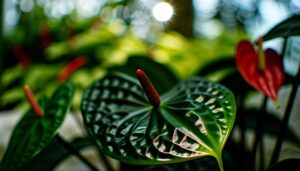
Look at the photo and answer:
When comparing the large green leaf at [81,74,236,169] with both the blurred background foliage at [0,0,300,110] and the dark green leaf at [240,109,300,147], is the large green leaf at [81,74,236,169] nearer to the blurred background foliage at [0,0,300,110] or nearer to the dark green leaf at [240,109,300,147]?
the dark green leaf at [240,109,300,147]

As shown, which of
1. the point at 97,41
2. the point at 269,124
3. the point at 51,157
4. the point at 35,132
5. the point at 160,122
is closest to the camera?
the point at 160,122

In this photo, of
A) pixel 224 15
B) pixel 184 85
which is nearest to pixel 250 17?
pixel 224 15

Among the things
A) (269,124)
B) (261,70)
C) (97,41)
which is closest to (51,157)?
(261,70)

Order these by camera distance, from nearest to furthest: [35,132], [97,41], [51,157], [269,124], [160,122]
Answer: [160,122] → [35,132] → [51,157] → [269,124] → [97,41]

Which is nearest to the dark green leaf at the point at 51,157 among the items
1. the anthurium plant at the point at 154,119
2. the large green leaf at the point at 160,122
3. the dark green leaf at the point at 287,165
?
the anthurium plant at the point at 154,119

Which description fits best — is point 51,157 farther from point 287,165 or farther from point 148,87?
point 287,165

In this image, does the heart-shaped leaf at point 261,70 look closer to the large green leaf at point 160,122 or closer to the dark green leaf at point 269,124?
the large green leaf at point 160,122

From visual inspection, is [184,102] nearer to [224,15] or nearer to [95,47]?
Result: [95,47]
